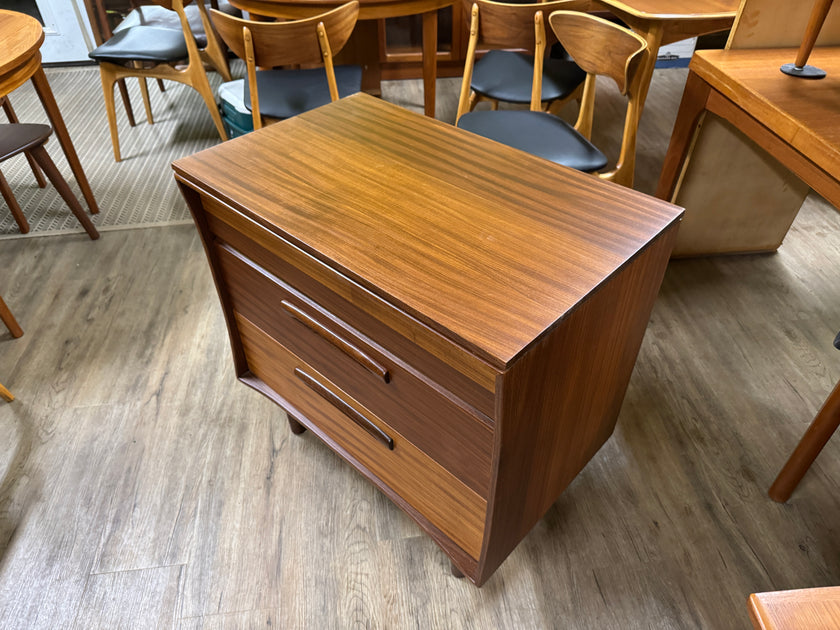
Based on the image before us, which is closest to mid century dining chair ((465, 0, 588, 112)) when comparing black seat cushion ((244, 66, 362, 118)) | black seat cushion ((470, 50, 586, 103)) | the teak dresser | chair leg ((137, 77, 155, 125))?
black seat cushion ((470, 50, 586, 103))

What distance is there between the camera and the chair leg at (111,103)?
7.96 feet

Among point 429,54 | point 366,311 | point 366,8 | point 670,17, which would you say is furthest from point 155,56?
point 366,311

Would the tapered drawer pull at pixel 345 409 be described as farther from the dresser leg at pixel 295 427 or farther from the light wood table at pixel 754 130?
the light wood table at pixel 754 130

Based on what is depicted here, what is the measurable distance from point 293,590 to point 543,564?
0.54 m

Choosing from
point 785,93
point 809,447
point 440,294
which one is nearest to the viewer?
point 440,294

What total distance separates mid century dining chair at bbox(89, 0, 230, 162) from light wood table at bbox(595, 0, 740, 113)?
65.9 inches

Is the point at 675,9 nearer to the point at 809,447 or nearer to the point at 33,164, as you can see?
the point at 809,447

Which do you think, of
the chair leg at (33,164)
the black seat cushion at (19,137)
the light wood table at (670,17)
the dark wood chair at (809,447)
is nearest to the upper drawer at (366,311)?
Result: the dark wood chair at (809,447)

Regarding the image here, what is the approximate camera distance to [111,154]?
272cm

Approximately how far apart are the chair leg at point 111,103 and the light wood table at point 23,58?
0.46m

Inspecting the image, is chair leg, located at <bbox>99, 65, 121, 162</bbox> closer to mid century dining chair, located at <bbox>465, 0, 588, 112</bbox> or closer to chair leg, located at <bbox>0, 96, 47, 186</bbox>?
chair leg, located at <bbox>0, 96, 47, 186</bbox>

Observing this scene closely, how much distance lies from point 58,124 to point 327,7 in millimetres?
1056

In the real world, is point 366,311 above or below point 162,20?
above

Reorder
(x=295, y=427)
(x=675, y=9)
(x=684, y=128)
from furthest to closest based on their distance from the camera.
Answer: (x=675, y=9) → (x=684, y=128) → (x=295, y=427)
